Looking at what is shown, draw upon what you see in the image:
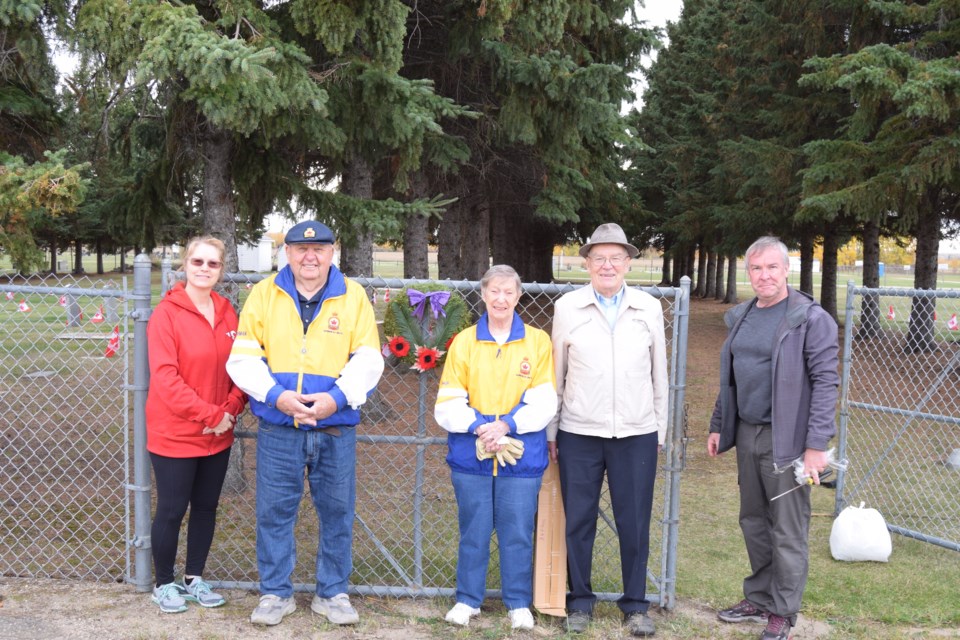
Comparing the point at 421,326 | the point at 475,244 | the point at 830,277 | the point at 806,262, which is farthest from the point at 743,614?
the point at 806,262

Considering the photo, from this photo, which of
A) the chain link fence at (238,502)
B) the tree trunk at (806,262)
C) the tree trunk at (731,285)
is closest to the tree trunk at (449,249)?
the chain link fence at (238,502)

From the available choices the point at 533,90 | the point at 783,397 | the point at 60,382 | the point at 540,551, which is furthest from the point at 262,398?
the point at 60,382

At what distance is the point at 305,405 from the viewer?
378 centimetres

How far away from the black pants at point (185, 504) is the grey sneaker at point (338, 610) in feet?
2.21

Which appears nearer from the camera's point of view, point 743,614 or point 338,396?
point 338,396

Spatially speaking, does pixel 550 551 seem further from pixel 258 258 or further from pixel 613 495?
pixel 258 258

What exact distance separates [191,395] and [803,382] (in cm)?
294

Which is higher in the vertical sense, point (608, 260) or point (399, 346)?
point (608, 260)

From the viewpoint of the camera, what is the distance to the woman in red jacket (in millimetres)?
3840

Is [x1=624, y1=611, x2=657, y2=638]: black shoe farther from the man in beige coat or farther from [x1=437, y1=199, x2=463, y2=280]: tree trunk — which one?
[x1=437, y1=199, x2=463, y2=280]: tree trunk

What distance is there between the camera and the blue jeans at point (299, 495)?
12.8 ft

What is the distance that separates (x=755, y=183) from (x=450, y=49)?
354 inches

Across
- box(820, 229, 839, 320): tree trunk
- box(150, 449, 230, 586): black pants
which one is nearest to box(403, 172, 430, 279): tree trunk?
box(150, 449, 230, 586): black pants

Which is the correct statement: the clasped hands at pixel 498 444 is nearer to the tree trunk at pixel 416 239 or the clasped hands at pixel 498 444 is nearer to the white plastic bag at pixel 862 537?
the white plastic bag at pixel 862 537
